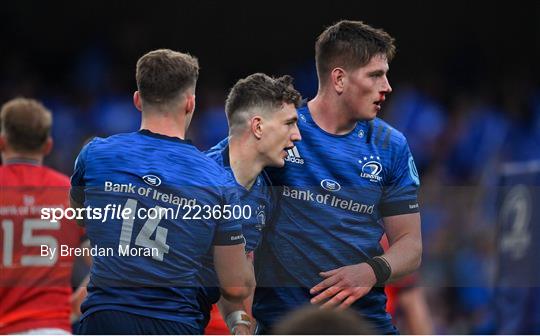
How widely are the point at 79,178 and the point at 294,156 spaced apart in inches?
38.4

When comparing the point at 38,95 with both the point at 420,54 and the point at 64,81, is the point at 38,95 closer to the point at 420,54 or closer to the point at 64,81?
the point at 64,81

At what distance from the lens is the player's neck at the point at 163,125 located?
15.8ft

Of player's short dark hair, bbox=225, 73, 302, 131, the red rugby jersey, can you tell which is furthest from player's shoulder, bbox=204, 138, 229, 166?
the red rugby jersey

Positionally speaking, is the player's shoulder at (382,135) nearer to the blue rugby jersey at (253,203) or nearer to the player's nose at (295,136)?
the player's nose at (295,136)

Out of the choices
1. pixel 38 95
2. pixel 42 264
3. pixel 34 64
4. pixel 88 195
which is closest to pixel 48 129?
pixel 42 264

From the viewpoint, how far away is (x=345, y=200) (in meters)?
5.20

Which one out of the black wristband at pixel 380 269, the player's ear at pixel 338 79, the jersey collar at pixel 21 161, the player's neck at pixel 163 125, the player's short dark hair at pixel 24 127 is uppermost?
the player's ear at pixel 338 79

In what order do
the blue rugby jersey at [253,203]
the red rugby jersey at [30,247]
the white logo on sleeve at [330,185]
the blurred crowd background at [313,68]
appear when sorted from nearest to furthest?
the blue rugby jersey at [253,203]
the white logo on sleeve at [330,185]
the red rugby jersey at [30,247]
the blurred crowd background at [313,68]

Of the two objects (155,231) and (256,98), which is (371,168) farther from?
(155,231)

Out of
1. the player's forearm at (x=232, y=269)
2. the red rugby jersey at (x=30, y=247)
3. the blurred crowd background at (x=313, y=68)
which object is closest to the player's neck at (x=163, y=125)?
the player's forearm at (x=232, y=269)

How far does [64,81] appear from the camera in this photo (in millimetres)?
13359

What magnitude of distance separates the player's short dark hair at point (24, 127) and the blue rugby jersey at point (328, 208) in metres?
1.69

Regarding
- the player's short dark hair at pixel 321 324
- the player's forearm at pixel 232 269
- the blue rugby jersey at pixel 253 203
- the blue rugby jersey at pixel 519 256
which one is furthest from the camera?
the blue rugby jersey at pixel 519 256

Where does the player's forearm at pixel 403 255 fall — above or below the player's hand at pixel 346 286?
above
